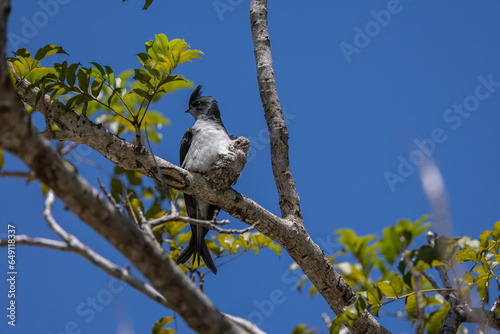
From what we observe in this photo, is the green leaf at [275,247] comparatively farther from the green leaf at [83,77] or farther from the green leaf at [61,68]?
the green leaf at [61,68]

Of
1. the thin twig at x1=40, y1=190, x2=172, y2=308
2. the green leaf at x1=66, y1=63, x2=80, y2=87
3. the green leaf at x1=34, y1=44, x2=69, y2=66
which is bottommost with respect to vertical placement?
the thin twig at x1=40, y1=190, x2=172, y2=308

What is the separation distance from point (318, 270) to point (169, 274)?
1.99 meters

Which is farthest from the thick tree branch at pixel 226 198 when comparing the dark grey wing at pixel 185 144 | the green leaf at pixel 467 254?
the dark grey wing at pixel 185 144

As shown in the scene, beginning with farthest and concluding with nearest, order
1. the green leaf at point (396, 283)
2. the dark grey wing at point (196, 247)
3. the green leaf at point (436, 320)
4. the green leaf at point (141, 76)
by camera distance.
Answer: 1. the dark grey wing at point (196, 247)
2. the green leaf at point (141, 76)
3. the green leaf at point (436, 320)
4. the green leaf at point (396, 283)

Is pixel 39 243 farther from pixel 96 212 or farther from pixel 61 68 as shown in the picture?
pixel 61 68

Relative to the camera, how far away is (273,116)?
13.8 feet

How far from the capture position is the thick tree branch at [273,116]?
405 cm

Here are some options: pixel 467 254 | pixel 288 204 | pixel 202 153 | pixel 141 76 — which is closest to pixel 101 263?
pixel 141 76

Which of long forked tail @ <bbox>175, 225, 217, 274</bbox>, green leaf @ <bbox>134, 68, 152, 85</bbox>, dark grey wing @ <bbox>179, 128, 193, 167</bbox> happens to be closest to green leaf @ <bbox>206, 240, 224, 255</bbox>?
long forked tail @ <bbox>175, 225, 217, 274</bbox>

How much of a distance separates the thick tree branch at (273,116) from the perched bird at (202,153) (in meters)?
0.58

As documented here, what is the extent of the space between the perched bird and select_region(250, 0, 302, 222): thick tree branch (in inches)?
23.0

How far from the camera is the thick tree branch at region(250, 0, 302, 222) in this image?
4047 mm

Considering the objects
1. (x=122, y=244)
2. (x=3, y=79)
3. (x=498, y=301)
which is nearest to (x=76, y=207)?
(x=122, y=244)

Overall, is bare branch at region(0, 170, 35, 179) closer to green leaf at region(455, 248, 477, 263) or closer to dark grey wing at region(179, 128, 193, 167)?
green leaf at region(455, 248, 477, 263)
